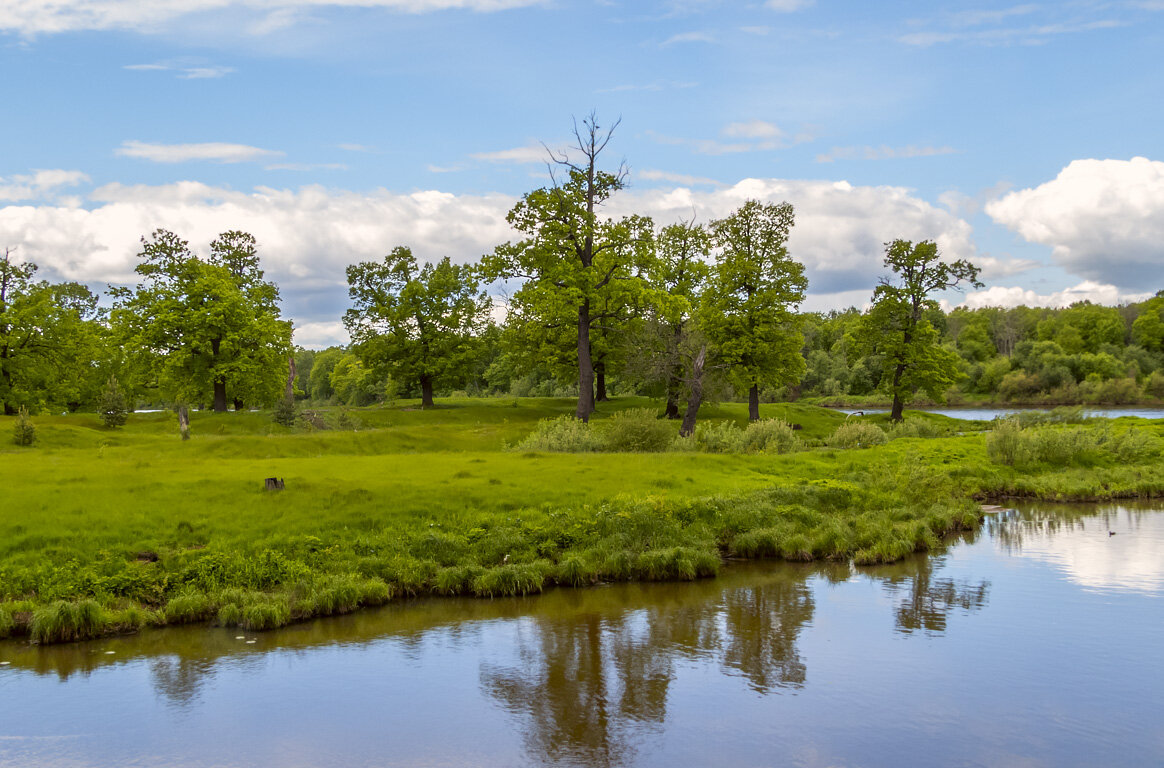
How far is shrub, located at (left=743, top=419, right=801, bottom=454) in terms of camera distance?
32.7 metres

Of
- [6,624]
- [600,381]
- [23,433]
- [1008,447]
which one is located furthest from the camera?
[600,381]

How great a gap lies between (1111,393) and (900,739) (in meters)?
104

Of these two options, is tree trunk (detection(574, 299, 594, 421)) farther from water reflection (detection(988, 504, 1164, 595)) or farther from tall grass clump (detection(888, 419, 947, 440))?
water reflection (detection(988, 504, 1164, 595))

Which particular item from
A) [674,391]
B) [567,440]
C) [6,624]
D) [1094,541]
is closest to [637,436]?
[567,440]

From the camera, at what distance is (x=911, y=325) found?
176ft

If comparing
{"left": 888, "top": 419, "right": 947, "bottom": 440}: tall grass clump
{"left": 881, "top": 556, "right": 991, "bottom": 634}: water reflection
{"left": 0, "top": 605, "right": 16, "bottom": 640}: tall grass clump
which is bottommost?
{"left": 881, "top": 556, "right": 991, "bottom": 634}: water reflection

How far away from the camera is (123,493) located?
19109 mm

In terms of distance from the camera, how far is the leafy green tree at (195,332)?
155 ft

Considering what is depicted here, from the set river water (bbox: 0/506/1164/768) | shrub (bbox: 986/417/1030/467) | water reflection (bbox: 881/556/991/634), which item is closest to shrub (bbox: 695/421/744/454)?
shrub (bbox: 986/417/1030/467)

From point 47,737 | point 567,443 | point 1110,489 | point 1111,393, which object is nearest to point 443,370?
point 567,443

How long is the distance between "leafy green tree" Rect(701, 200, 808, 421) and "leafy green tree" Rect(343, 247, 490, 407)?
17.1m

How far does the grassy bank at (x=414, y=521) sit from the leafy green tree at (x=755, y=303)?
17690 millimetres

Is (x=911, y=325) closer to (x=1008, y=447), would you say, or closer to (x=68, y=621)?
(x=1008, y=447)

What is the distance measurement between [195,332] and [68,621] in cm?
3784
